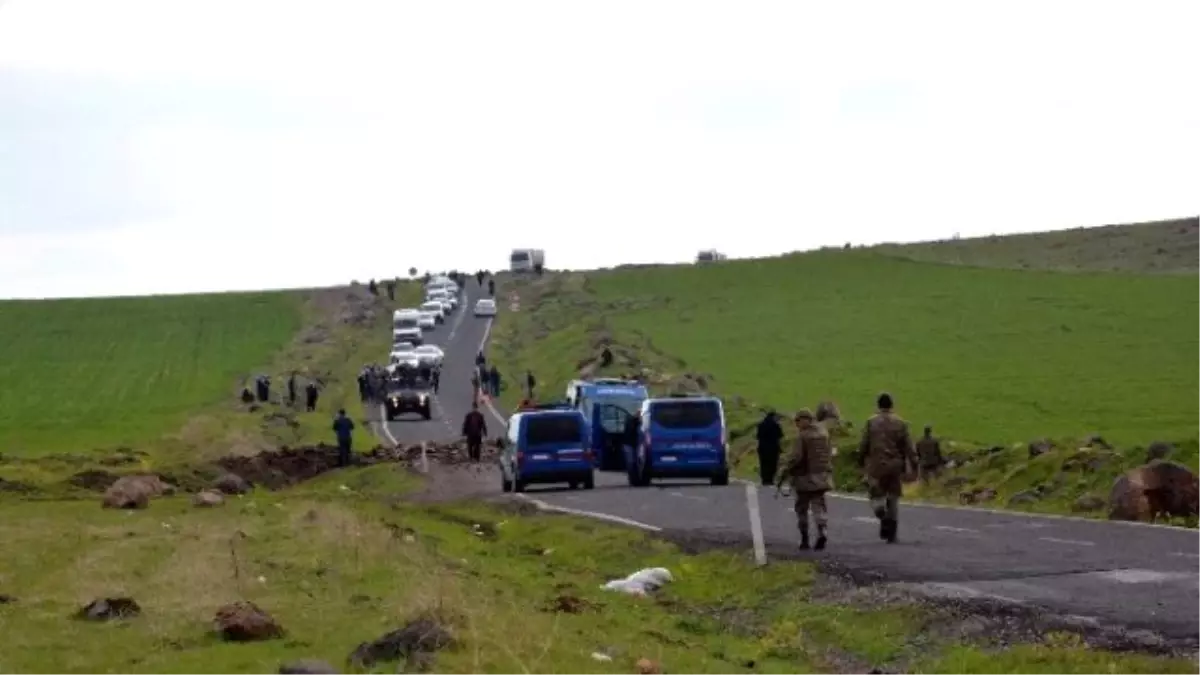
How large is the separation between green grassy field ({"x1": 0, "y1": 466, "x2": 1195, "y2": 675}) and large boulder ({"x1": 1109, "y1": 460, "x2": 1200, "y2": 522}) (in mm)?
7052

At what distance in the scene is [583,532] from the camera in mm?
28844

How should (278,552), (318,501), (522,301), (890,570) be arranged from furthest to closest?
1. (522,301)
2. (318,501)
3. (278,552)
4. (890,570)

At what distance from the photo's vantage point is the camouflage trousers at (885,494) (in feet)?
75.3

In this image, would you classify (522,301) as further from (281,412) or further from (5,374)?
(281,412)

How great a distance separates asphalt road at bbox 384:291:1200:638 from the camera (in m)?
16.9

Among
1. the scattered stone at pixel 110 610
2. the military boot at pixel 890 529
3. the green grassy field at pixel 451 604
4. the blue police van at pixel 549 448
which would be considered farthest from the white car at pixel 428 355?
the scattered stone at pixel 110 610

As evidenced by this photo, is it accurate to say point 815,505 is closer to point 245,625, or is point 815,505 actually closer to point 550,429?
point 245,625

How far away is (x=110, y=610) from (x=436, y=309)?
4032 inches

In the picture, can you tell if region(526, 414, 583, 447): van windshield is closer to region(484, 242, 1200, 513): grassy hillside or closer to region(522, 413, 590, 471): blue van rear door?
region(522, 413, 590, 471): blue van rear door

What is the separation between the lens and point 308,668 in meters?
Answer: 13.7

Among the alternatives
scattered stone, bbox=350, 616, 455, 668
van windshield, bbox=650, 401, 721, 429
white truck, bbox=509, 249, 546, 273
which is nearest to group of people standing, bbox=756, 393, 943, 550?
scattered stone, bbox=350, 616, 455, 668

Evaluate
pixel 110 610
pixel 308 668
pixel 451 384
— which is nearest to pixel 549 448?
pixel 110 610

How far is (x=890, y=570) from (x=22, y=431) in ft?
202

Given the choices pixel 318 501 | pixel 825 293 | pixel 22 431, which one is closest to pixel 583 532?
pixel 318 501
